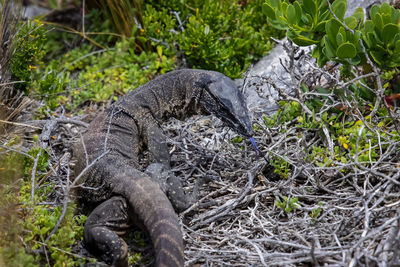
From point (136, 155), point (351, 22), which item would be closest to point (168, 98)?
point (136, 155)

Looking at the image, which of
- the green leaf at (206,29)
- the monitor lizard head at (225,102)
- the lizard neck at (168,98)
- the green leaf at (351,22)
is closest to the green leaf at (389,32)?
the green leaf at (351,22)

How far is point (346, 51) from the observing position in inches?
146

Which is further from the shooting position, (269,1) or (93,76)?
(93,76)

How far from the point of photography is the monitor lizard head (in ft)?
13.0

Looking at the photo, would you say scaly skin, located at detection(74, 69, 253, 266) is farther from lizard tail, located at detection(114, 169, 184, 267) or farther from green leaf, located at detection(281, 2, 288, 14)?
green leaf, located at detection(281, 2, 288, 14)

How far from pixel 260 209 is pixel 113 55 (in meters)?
3.28

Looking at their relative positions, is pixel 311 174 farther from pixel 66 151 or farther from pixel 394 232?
pixel 66 151

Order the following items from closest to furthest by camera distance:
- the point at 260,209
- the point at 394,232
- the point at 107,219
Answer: the point at 394,232 → the point at 107,219 → the point at 260,209

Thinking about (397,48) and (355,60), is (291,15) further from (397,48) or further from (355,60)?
(397,48)

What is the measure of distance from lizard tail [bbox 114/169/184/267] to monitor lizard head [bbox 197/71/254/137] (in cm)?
91

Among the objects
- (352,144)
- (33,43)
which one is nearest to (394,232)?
(352,144)

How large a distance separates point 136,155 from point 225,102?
1.02m

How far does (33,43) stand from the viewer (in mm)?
4992

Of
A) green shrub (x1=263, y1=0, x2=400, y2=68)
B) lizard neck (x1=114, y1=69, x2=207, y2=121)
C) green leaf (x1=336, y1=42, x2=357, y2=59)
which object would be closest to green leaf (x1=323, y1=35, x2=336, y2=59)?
green shrub (x1=263, y1=0, x2=400, y2=68)
